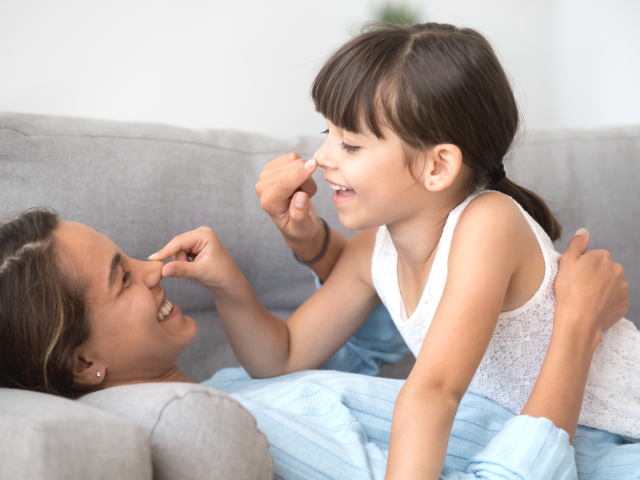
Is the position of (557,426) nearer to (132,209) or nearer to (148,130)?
(132,209)

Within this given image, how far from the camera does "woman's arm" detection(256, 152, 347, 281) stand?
1060 mm

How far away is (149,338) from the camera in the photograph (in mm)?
896

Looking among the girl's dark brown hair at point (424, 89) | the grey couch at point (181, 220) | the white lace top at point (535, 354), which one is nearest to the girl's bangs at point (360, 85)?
the girl's dark brown hair at point (424, 89)

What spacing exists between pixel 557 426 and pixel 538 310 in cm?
22

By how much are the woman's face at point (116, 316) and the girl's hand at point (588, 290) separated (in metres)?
0.69

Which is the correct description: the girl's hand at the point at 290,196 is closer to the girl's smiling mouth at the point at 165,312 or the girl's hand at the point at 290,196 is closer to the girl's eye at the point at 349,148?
the girl's eye at the point at 349,148

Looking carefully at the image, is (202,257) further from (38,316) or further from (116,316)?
(38,316)

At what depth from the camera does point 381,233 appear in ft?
3.83

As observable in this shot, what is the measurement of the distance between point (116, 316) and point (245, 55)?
168cm

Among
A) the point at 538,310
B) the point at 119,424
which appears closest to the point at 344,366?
the point at 538,310

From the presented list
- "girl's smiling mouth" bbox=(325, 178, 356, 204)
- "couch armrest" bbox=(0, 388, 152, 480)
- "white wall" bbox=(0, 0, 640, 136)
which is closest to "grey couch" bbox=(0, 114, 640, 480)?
"couch armrest" bbox=(0, 388, 152, 480)

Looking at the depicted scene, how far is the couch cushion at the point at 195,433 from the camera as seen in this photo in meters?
0.56

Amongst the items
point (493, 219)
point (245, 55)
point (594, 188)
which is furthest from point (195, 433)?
point (245, 55)

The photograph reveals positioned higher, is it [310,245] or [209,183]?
[209,183]
